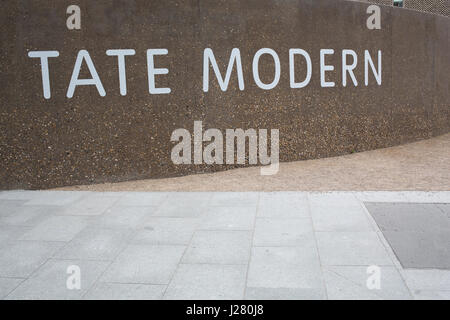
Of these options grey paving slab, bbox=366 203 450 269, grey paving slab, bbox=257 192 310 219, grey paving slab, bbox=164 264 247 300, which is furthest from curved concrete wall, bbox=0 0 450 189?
grey paving slab, bbox=164 264 247 300

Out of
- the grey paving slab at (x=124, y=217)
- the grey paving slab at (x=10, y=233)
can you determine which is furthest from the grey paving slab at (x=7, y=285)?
the grey paving slab at (x=124, y=217)

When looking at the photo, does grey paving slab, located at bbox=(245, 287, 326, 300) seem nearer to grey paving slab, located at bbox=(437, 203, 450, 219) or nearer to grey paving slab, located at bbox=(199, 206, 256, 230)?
grey paving slab, located at bbox=(199, 206, 256, 230)

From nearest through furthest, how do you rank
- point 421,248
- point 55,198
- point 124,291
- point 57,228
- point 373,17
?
point 124,291 → point 421,248 → point 57,228 → point 55,198 → point 373,17

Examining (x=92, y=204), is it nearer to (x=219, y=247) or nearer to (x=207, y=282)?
(x=219, y=247)

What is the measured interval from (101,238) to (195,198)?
184 centimetres

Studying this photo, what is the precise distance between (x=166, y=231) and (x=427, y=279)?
2749 millimetres

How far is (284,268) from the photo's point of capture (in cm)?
402

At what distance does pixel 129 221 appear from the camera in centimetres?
546

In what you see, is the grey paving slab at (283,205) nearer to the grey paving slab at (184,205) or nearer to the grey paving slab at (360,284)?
the grey paving slab at (184,205)

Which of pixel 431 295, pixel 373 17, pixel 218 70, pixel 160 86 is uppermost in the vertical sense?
pixel 373 17

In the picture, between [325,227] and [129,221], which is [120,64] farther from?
[325,227]

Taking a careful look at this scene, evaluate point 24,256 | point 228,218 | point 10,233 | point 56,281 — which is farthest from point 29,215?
point 228,218
